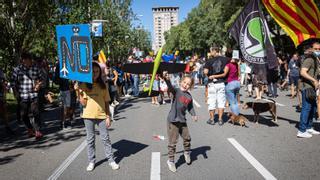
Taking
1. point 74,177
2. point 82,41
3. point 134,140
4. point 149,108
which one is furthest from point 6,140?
point 149,108

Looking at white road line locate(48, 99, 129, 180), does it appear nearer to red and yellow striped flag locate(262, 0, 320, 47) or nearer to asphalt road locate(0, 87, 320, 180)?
asphalt road locate(0, 87, 320, 180)

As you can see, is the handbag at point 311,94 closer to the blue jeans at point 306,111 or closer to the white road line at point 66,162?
the blue jeans at point 306,111

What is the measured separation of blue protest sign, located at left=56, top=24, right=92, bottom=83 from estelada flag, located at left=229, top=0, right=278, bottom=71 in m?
4.37

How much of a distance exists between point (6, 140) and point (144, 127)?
3.25 metres

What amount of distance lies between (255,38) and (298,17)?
3.30 feet

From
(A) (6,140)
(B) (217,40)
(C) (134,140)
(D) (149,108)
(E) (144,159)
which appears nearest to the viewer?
(E) (144,159)

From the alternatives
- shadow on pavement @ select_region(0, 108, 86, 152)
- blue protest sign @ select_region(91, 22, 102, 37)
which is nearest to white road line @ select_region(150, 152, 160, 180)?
shadow on pavement @ select_region(0, 108, 86, 152)

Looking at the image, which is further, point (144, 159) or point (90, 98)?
point (144, 159)

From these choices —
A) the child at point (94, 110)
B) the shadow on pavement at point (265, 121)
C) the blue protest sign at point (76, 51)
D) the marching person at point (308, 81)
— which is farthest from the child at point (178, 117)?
the shadow on pavement at point (265, 121)

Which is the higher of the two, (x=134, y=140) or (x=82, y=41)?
(x=82, y=41)

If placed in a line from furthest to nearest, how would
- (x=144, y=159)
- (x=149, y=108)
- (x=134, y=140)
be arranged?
(x=149, y=108)
(x=134, y=140)
(x=144, y=159)

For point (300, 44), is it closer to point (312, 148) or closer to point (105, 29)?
point (312, 148)

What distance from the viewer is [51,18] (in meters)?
17.2

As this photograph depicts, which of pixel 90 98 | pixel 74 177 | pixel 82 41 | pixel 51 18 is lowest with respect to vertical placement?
pixel 74 177
